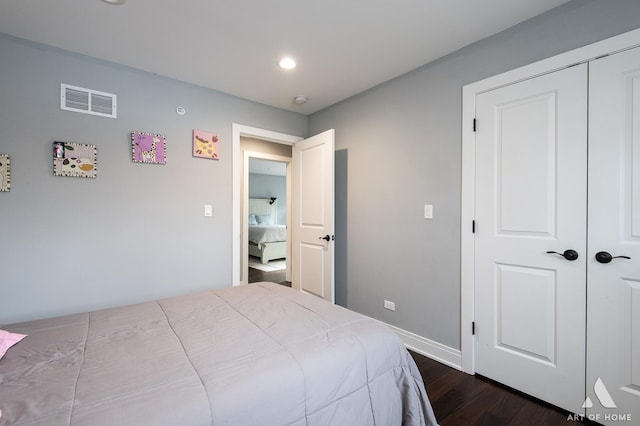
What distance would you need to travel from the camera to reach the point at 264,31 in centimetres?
189

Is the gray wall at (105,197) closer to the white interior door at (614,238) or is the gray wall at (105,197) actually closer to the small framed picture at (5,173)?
the small framed picture at (5,173)

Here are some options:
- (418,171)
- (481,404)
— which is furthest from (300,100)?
(481,404)

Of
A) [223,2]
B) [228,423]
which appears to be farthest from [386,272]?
[223,2]

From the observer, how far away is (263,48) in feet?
6.85

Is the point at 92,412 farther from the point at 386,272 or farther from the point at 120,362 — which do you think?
the point at 386,272

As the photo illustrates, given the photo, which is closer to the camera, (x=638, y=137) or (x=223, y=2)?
(x=638, y=137)

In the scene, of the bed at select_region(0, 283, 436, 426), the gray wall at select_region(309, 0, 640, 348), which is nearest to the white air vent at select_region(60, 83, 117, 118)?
the bed at select_region(0, 283, 436, 426)

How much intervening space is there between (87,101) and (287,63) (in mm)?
1644

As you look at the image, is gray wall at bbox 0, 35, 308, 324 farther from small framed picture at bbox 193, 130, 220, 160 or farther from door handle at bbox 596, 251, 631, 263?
door handle at bbox 596, 251, 631, 263

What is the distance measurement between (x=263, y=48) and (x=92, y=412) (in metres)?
2.27

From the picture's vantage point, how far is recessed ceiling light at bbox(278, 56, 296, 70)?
224 centimetres

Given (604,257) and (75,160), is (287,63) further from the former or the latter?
(604,257)

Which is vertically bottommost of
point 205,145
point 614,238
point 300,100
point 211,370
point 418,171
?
point 211,370

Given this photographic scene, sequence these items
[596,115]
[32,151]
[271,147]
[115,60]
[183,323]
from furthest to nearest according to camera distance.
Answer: [271,147] → [115,60] → [32,151] → [596,115] → [183,323]
